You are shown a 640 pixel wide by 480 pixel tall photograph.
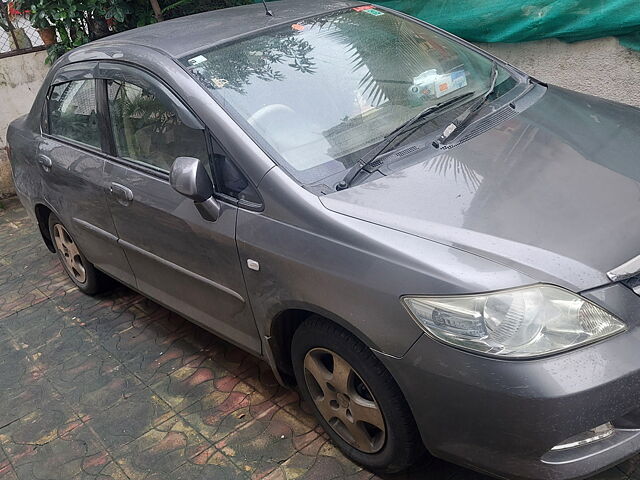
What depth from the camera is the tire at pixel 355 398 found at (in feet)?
7.64

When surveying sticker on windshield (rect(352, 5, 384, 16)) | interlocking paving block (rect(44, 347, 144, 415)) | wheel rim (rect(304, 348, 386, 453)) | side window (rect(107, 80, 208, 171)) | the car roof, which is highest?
the car roof

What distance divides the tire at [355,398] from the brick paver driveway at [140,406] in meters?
0.17

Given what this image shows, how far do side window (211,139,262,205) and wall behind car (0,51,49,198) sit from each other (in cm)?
508

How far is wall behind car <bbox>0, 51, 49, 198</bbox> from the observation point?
681cm

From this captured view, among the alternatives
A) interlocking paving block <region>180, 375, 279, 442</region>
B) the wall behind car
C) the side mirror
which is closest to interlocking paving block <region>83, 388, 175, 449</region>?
interlocking paving block <region>180, 375, 279, 442</region>

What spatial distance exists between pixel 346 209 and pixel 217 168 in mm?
679

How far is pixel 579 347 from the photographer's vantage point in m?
1.97

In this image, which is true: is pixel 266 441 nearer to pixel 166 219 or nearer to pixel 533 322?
pixel 166 219

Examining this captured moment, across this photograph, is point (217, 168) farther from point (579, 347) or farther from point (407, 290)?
point (579, 347)

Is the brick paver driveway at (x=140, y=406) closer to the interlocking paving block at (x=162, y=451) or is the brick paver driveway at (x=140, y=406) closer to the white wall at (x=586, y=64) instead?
the interlocking paving block at (x=162, y=451)

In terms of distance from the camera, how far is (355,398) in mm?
2510

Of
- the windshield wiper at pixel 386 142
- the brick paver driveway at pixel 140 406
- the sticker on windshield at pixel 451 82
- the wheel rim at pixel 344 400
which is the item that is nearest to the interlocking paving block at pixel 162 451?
→ the brick paver driveway at pixel 140 406

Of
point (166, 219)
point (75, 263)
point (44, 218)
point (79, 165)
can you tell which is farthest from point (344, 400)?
point (44, 218)

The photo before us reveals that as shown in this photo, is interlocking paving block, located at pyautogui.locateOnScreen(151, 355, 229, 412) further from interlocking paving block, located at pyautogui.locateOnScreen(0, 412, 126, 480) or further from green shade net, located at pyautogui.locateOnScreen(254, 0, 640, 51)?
green shade net, located at pyautogui.locateOnScreen(254, 0, 640, 51)
